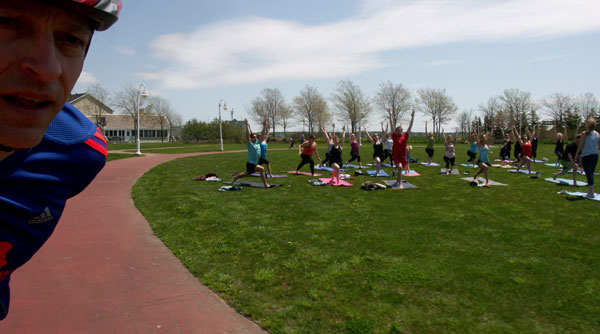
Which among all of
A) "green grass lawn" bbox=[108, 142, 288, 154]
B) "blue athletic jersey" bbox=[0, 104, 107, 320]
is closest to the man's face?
"blue athletic jersey" bbox=[0, 104, 107, 320]

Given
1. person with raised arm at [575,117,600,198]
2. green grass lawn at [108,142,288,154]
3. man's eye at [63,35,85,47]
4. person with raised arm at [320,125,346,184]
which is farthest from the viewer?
green grass lawn at [108,142,288,154]

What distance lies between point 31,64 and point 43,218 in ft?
1.97

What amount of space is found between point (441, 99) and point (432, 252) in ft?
221

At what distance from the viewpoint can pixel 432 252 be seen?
5734 mm

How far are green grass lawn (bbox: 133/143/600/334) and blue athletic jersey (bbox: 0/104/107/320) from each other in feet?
9.14

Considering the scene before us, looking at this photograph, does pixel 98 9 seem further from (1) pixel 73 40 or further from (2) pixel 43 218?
(2) pixel 43 218

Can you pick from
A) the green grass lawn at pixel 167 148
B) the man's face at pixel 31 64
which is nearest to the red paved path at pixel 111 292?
the man's face at pixel 31 64

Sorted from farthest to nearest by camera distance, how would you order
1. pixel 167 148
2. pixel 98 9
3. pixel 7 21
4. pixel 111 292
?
pixel 167 148, pixel 111 292, pixel 98 9, pixel 7 21

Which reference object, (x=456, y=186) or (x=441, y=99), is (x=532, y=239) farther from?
(x=441, y=99)

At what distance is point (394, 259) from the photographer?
5.38m

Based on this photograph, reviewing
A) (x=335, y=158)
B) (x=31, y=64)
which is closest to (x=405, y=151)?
(x=335, y=158)

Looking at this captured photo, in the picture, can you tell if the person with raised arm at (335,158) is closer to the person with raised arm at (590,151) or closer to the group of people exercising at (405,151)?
the group of people exercising at (405,151)

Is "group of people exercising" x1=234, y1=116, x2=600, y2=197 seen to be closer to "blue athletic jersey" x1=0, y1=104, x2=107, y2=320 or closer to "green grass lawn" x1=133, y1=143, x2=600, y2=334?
"green grass lawn" x1=133, y1=143, x2=600, y2=334

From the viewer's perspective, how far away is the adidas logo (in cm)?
109
